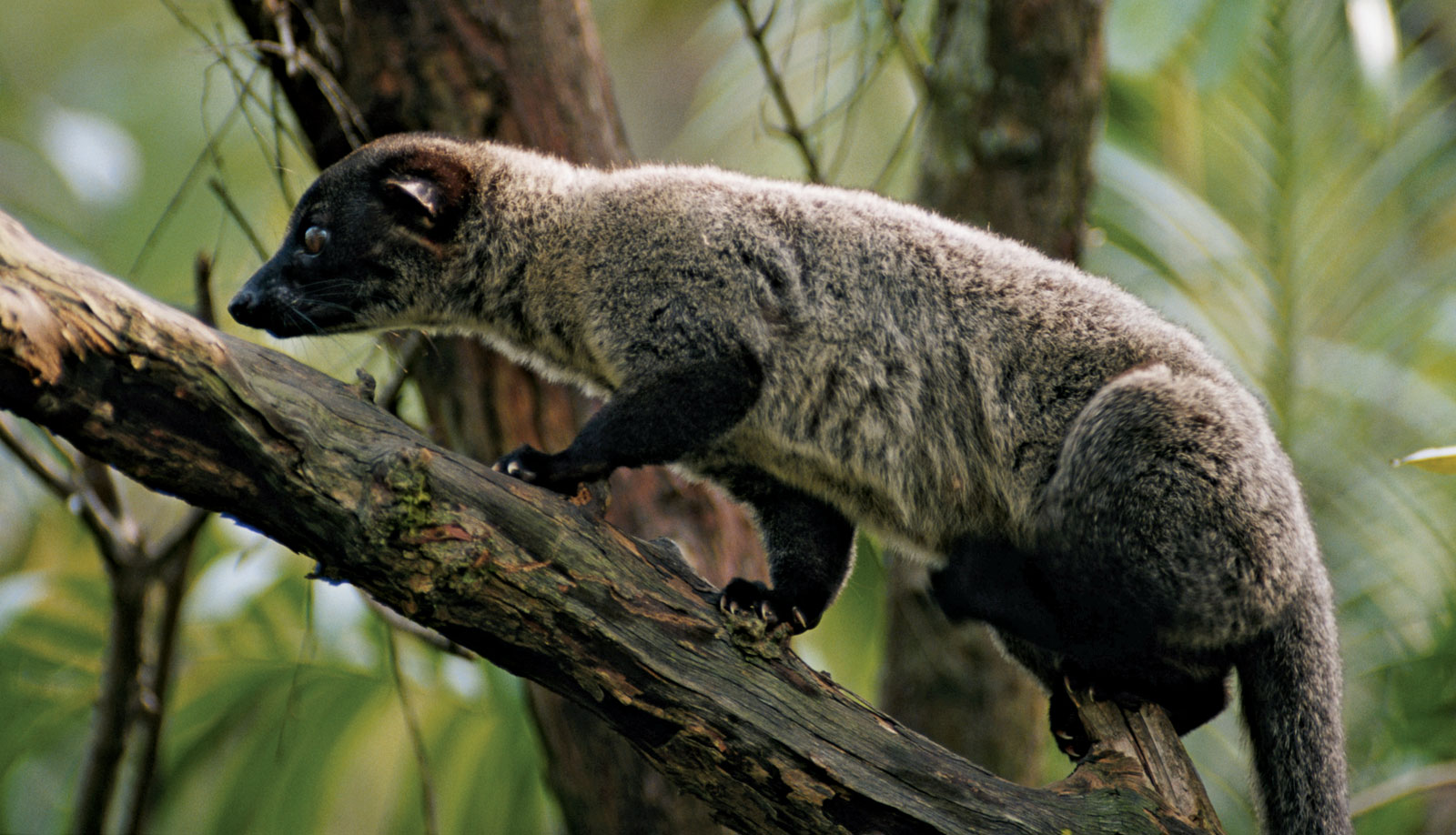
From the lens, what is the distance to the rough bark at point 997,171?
625 cm

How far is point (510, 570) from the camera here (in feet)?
10.2

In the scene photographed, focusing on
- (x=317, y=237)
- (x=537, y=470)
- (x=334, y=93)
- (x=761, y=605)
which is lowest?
(x=761, y=605)

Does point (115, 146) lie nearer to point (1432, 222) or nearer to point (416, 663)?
point (416, 663)

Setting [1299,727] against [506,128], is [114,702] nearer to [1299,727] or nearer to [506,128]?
[506,128]

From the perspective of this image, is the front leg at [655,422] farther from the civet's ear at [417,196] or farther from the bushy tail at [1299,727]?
the bushy tail at [1299,727]

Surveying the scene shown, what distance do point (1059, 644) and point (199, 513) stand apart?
3.44 metres

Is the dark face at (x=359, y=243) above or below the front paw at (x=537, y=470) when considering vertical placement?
above

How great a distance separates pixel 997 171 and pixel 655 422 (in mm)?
3428

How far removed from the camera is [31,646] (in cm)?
→ 621

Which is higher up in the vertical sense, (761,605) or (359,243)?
(359,243)

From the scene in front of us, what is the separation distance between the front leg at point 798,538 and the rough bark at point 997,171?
6.71 ft

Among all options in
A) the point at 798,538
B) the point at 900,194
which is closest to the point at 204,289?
the point at 798,538

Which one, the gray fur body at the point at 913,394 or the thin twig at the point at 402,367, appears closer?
the gray fur body at the point at 913,394

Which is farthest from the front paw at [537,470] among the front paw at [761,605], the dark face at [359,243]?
the dark face at [359,243]
